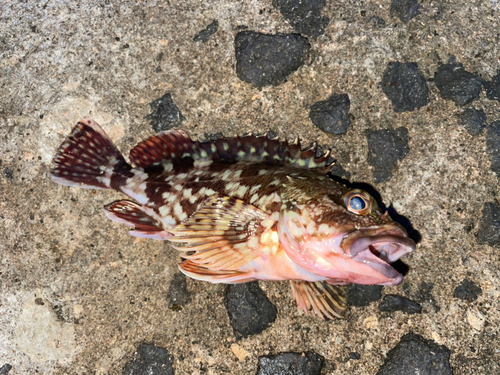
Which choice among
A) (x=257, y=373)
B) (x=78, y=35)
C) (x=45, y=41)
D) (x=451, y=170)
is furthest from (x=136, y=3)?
(x=257, y=373)

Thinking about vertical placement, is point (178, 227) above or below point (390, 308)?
above

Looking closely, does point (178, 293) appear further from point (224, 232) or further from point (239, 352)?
point (224, 232)

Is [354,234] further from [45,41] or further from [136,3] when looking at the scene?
[45,41]

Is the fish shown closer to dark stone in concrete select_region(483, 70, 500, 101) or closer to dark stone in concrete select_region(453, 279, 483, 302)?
dark stone in concrete select_region(453, 279, 483, 302)

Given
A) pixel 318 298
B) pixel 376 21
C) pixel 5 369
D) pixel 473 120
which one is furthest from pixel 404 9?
pixel 5 369

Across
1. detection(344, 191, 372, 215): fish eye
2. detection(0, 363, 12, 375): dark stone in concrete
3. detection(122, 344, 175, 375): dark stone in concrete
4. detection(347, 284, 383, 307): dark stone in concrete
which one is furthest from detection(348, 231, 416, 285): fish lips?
detection(0, 363, 12, 375): dark stone in concrete

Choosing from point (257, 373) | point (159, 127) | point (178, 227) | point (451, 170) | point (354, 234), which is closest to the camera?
point (354, 234)

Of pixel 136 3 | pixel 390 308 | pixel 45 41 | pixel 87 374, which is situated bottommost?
pixel 87 374
